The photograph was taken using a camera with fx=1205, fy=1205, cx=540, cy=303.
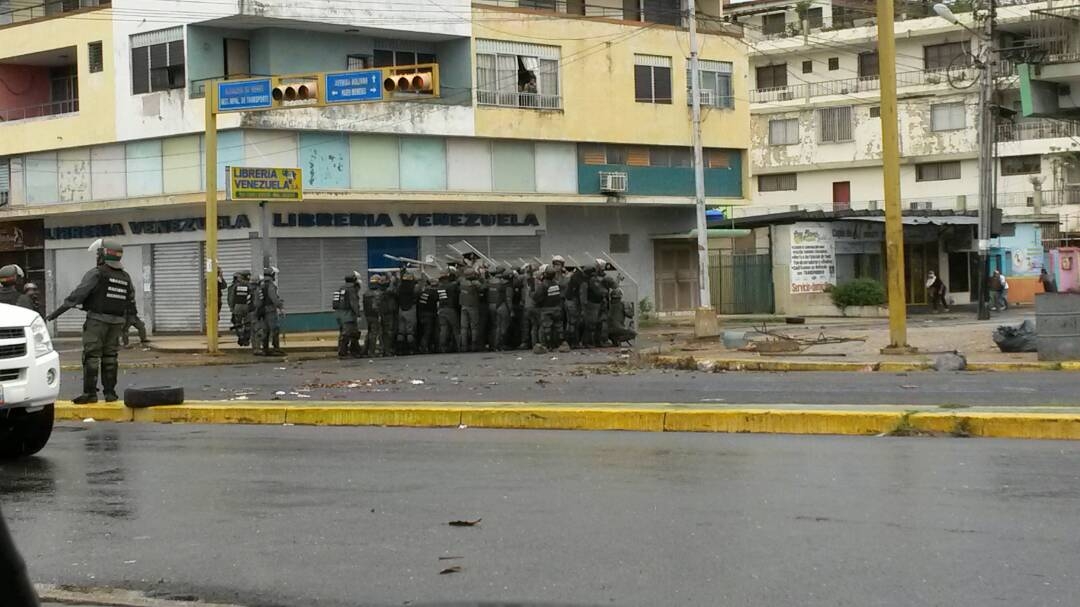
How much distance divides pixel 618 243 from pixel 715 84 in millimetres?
6465

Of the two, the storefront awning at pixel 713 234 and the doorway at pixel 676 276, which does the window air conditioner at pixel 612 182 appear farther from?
the doorway at pixel 676 276

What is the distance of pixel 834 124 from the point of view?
5950cm

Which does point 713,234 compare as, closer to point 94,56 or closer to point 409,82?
point 94,56

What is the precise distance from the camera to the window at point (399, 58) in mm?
35531

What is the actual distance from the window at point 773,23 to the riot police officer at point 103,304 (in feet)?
180

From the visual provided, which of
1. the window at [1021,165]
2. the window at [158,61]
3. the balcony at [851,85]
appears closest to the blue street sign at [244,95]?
the window at [158,61]

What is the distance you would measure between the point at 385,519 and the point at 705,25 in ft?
120

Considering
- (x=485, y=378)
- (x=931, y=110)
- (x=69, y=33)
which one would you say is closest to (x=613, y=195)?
(x=69, y=33)

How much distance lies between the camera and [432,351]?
2578 centimetres

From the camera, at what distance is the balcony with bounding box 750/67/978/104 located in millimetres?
57656

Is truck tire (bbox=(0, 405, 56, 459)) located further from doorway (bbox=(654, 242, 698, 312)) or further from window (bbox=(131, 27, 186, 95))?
doorway (bbox=(654, 242, 698, 312))

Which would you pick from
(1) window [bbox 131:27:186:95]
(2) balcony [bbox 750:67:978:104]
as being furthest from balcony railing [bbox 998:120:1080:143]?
(1) window [bbox 131:27:186:95]

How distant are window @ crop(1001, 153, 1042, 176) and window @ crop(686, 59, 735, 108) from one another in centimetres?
2194

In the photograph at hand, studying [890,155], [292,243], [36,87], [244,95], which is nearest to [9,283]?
[244,95]
